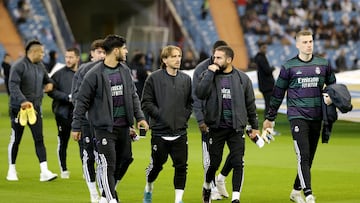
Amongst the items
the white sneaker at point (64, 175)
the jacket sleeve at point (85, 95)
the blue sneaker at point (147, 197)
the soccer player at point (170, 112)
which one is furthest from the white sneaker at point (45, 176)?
the jacket sleeve at point (85, 95)

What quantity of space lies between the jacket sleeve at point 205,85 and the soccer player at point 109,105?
856 mm

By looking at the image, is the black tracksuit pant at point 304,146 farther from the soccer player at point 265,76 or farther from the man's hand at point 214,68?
the soccer player at point 265,76

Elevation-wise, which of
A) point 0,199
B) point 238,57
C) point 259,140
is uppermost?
point 259,140

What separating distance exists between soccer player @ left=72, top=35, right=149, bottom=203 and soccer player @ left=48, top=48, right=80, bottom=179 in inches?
149

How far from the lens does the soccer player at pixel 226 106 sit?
42.3 ft

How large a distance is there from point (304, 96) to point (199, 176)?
426 centimetres

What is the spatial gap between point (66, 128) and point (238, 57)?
3718 cm

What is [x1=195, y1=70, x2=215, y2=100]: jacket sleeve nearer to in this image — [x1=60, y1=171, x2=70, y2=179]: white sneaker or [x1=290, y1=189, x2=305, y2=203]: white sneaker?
[x1=290, y1=189, x2=305, y2=203]: white sneaker

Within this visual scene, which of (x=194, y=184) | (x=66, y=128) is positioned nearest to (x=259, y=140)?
(x=194, y=184)

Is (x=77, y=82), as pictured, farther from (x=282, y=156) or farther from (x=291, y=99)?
(x=282, y=156)

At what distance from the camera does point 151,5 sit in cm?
5541

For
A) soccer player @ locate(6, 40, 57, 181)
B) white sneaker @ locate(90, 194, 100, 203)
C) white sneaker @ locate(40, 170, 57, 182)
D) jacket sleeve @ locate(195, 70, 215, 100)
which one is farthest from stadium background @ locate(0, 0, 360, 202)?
jacket sleeve @ locate(195, 70, 215, 100)

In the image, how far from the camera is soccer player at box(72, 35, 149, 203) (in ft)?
40.5

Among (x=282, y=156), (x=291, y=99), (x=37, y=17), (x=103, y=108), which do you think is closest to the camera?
(x=103, y=108)
